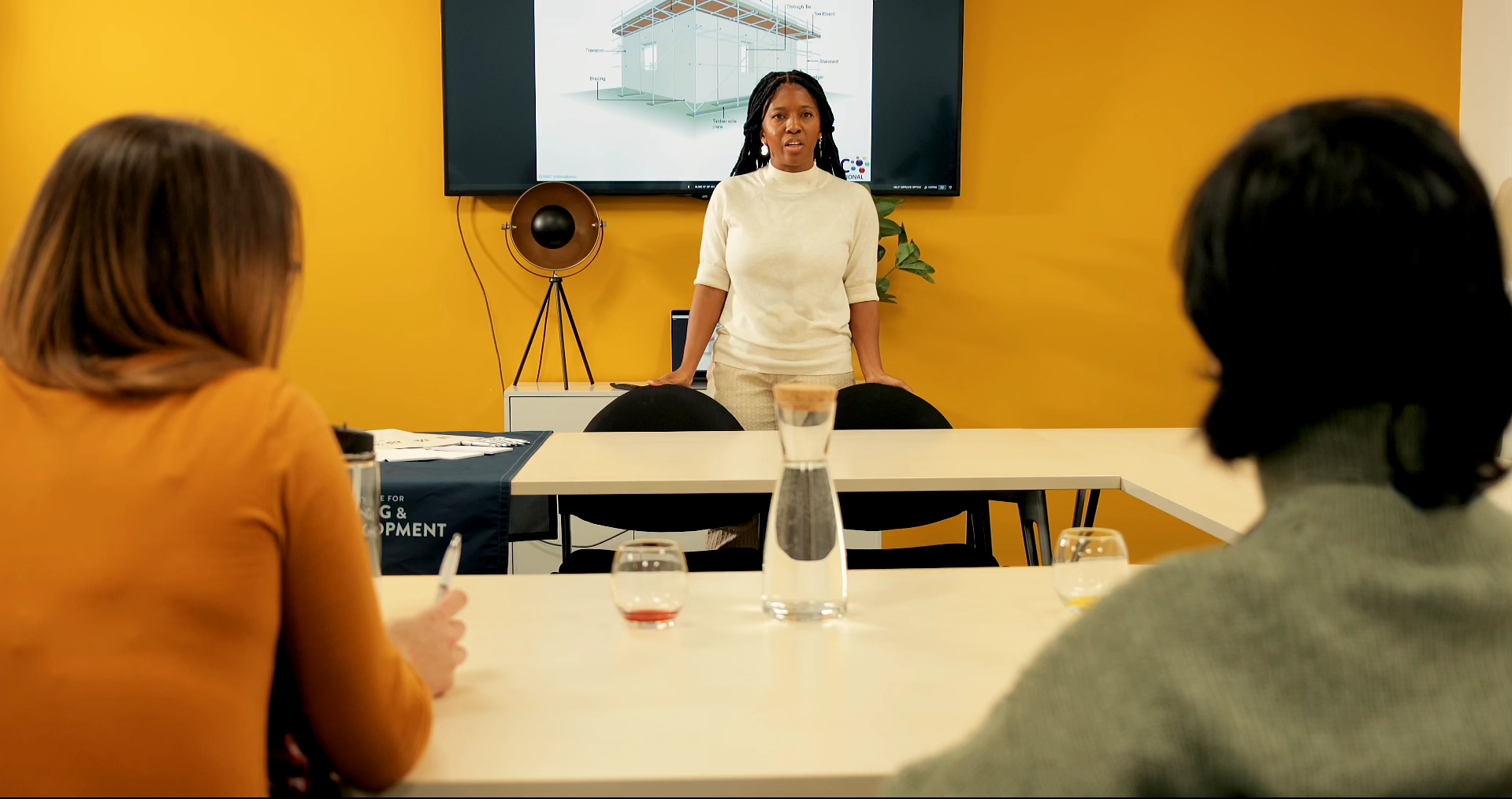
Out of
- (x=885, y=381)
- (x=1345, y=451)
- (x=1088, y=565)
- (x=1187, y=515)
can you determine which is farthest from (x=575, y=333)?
(x=1345, y=451)

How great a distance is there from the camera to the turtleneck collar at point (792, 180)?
3.27 metres

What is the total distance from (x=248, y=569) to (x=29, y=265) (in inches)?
11.5

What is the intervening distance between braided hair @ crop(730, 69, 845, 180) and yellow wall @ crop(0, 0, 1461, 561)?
0.82 meters

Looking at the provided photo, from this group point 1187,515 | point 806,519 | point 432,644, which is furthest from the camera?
point 1187,515

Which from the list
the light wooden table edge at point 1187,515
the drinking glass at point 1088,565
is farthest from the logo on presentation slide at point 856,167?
the drinking glass at point 1088,565

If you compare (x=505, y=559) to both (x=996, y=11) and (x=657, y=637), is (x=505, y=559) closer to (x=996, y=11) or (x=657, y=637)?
(x=657, y=637)

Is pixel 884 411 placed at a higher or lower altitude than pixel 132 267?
lower

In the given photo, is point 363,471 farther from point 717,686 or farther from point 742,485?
point 742,485

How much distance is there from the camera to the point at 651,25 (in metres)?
4.25

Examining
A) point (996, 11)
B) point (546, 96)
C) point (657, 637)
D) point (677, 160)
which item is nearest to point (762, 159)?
point (677, 160)

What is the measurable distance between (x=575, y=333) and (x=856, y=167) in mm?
1238

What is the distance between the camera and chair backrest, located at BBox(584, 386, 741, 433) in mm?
2895

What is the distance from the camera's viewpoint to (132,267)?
838 millimetres

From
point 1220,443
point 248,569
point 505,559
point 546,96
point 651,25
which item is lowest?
point 505,559
